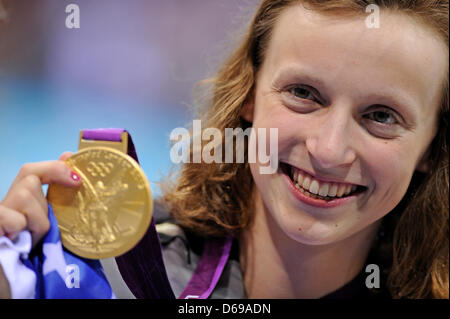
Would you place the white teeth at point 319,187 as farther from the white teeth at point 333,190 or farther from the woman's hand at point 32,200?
the woman's hand at point 32,200

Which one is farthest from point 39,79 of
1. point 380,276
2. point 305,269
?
point 380,276

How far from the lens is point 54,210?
0.61 meters

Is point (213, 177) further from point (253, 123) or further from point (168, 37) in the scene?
point (168, 37)

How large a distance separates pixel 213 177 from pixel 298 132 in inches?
9.4

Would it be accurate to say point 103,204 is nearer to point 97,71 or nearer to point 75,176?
point 75,176

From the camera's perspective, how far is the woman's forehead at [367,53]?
2.30 ft

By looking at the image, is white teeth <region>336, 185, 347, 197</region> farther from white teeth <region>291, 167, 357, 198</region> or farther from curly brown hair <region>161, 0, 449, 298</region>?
curly brown hair <region>161, 0, 449, 298</region>

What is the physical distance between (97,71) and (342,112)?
0.37 meters

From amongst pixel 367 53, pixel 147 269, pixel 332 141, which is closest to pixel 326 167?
pixel 332 141

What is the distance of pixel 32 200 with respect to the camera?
1.96 feet

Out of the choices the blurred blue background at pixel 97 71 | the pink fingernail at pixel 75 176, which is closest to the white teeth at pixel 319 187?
the blurred blue background at pixel 97 71

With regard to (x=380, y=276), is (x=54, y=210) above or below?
above

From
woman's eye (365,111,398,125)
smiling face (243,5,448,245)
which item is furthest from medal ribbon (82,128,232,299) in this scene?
woman's eye (365,111,398,125)

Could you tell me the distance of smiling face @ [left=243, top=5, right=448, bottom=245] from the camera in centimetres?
71
